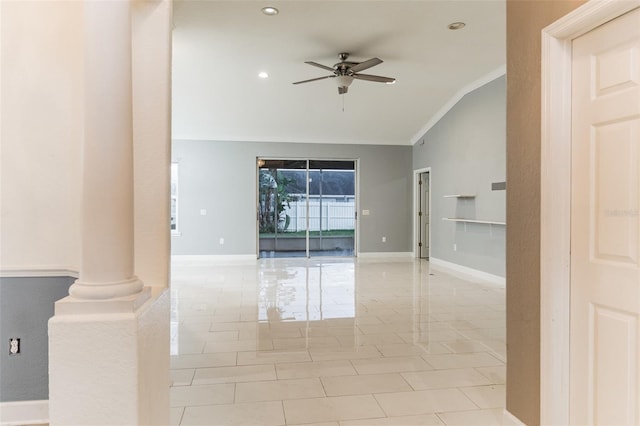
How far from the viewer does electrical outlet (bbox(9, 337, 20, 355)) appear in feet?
7.37

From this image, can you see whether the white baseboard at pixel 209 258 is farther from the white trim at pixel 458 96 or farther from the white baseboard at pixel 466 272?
the white trim at pixel 458 96

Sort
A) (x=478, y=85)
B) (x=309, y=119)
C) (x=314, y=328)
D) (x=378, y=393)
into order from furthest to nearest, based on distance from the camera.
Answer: (x=309, y=119) → (x=478, y=85) → (x=314, y=328) → (x=378, y=393)

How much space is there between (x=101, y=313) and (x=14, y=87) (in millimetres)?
1524

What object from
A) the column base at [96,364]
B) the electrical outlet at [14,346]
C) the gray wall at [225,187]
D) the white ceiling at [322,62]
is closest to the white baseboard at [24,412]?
the electrical outlet at [14,346]

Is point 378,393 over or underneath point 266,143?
underneath

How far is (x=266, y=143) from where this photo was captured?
29.3 feet

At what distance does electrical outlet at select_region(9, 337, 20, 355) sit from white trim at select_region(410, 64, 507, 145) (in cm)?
532

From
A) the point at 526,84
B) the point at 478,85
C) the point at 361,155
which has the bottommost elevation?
the point at 526,84

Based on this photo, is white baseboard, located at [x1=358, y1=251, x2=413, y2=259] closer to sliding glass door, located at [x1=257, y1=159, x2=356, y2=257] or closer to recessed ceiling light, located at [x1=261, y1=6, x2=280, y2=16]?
sliding glass door, located at [x1=257, y1=159, x2=356, y2=257]

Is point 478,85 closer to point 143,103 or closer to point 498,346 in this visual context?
point 498,346

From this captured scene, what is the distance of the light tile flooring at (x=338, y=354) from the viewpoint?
2.36m

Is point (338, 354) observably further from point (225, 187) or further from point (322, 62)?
point (225, 187)

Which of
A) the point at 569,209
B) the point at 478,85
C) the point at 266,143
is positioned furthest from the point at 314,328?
the point at 266,143

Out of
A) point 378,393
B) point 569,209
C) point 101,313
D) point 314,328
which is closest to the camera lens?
point 101,313
